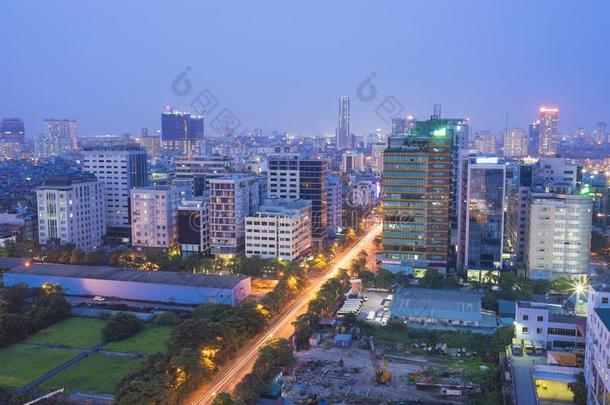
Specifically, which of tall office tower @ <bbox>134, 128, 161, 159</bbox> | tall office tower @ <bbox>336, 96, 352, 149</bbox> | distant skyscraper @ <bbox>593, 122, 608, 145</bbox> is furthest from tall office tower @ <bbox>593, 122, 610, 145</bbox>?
tall office tower @ <bbox>134, 128, 161, 159</bbox>

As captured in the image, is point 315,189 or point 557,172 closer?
point 557,172

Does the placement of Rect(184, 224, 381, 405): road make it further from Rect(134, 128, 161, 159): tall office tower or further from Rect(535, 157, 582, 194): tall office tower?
Rect(134, 128, 161, 159): tall office tower

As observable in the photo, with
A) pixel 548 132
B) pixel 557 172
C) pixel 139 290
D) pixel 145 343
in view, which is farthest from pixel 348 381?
pixel 548 132

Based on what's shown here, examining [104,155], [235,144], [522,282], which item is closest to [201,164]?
[104,155]

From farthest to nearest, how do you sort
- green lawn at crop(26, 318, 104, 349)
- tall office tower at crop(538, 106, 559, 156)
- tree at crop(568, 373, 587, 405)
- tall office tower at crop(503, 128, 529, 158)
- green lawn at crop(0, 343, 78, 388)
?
tall office tower at crop(503, 128, 529, 158), tall office tower at crop(538, 106, 559, 156), green lawn at crop(26, 318, 104, 349), green lawn at crop(0, 343, 78, 388), tree at crop(568, 373, 587, 405)

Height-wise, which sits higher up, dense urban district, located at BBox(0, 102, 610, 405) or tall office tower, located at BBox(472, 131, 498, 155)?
tall office tower, located at BBox(472, 131, 498, 155)

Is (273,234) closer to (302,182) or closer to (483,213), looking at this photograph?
(302,182)
